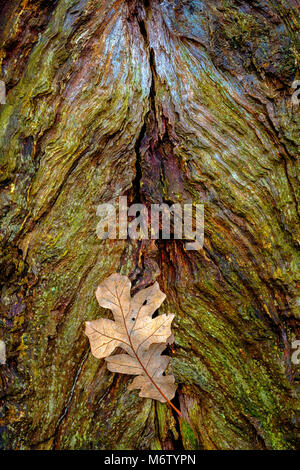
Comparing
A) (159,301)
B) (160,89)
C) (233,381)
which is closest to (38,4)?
(160,89)

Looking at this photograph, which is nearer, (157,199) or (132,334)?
(132,334)

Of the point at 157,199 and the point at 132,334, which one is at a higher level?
the point at 157,199

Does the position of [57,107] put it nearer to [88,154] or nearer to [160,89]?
[88,154]
